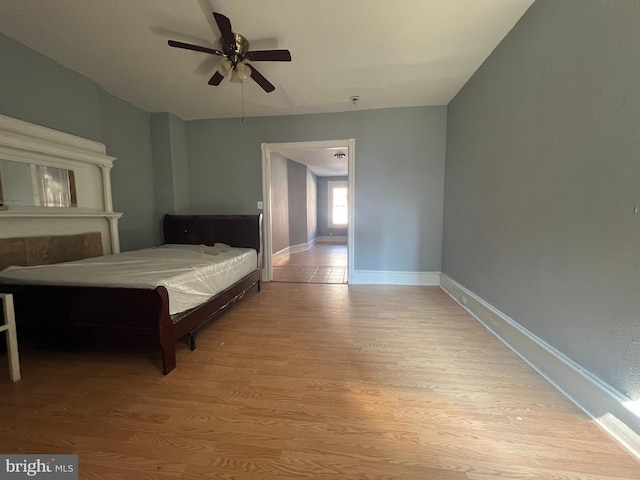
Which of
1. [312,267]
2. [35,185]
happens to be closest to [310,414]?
[35,185]

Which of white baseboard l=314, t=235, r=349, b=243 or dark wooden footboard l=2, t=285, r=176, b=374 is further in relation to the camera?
white baseboard l=314, t=235, r=349, b=243

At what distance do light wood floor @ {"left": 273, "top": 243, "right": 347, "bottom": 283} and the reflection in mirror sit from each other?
2685mm

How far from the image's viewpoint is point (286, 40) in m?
2.12

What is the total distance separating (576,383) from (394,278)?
7.85 feet

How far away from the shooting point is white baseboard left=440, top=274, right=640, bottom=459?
110 centimetres

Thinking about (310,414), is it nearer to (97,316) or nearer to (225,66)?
(97,316)

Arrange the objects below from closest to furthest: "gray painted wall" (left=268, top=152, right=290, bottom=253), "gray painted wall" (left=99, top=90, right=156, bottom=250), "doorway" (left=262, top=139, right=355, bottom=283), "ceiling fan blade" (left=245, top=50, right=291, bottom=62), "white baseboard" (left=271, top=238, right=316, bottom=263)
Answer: "ceiling fan blade" (left=245, top=50, right=291, bottom=62), "gray painted wall" (left=99, top=90, right=156, bottom=250), "doorway" (left=262, top=139, right=355, bottom=283), "gray painted wall" (left=268, top=152, right=290, bottom=253), "white baseboard" (left=271, top=238, right=316, bottom=263)

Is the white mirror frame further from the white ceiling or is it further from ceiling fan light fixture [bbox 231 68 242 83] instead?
ceiling fan light fixture [bbox 231 68 242 83]

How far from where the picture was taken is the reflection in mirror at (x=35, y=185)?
6.80 feet

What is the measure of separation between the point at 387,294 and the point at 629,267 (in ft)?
7.42

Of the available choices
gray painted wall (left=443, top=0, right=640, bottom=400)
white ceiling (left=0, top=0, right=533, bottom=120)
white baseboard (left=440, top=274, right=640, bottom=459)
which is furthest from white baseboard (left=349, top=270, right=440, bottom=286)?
white ceiling (left=0, top=0, right=533, bottom=120)

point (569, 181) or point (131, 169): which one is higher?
point (131, 169)

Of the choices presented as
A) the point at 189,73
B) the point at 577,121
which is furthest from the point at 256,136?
the point at 577,121

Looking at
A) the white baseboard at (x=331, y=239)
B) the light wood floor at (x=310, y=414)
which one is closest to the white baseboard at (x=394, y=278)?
the light wood floor at (x=310, y=414)
